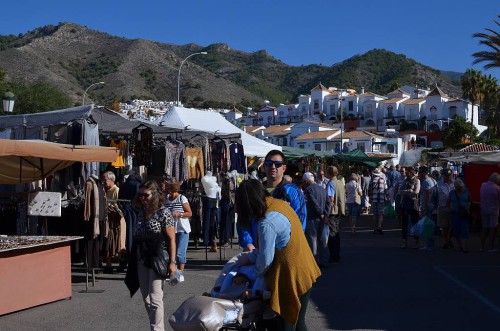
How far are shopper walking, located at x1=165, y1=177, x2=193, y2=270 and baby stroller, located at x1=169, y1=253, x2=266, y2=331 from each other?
5.60 m

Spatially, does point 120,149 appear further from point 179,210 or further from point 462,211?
point 462,211

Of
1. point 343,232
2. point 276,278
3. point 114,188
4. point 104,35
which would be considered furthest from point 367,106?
point 276,278

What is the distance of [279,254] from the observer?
5.03m

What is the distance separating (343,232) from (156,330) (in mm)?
15228

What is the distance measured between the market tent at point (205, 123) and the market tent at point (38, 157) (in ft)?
20.1

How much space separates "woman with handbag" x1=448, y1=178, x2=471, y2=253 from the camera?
15578 mm

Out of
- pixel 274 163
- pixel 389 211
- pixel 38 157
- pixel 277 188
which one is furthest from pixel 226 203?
pixel 274 163

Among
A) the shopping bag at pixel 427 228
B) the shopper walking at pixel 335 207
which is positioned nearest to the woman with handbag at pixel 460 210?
the shopping bag at pixel 427 228

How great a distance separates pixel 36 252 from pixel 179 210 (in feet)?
8.86

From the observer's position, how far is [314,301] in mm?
9586

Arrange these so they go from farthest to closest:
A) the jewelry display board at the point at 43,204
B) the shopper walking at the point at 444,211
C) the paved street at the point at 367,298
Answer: the shopper walking at the point at 444,211 < the jewelry display board at the point at 43,204 < the paved street at the point at 367,298

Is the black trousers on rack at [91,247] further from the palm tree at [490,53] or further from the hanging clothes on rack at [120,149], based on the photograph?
the palm tree at [490,53]

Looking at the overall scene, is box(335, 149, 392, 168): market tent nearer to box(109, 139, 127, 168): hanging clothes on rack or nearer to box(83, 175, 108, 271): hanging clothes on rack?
box(109, 139, 127, 168): hanging clothes on rack

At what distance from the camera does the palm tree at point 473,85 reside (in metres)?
81.0
